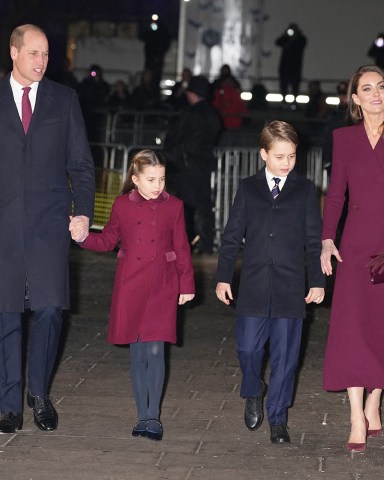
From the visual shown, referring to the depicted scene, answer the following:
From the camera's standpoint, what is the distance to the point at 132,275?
7.15 meters

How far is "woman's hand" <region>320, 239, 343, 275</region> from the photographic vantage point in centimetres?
697

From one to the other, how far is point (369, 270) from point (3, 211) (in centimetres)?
200

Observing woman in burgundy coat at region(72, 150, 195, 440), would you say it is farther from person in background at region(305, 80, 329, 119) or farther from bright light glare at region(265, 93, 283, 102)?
bright light glare at region(265, 93, 283, 102)

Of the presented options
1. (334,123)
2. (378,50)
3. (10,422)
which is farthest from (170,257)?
(378,50)

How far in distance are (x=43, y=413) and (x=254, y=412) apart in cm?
116

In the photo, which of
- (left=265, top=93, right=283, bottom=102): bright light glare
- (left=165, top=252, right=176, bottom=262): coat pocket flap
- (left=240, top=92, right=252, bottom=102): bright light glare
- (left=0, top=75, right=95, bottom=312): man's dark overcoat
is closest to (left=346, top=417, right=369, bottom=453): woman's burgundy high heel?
(left=165, top=252, right=176, bottom=262): coat pocket flap

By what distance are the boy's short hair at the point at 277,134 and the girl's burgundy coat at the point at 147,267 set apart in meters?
0.58

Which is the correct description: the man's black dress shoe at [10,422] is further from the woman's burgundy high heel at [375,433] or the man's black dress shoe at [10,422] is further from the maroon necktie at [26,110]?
the woman's burgundy high heel at [375,433]

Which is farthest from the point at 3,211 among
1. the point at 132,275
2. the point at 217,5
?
the point at 217,5

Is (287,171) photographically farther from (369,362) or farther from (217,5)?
(217,5)

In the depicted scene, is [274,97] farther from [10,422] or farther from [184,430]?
[10,422]

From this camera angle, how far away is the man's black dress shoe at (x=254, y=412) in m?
7.27

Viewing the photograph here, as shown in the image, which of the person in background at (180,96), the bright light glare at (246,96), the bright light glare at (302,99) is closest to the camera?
the person in background at (180,96)

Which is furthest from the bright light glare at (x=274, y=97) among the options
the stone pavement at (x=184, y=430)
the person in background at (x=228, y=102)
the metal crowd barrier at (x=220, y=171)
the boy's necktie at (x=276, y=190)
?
the boy's necktie at (x=276, y=190)
